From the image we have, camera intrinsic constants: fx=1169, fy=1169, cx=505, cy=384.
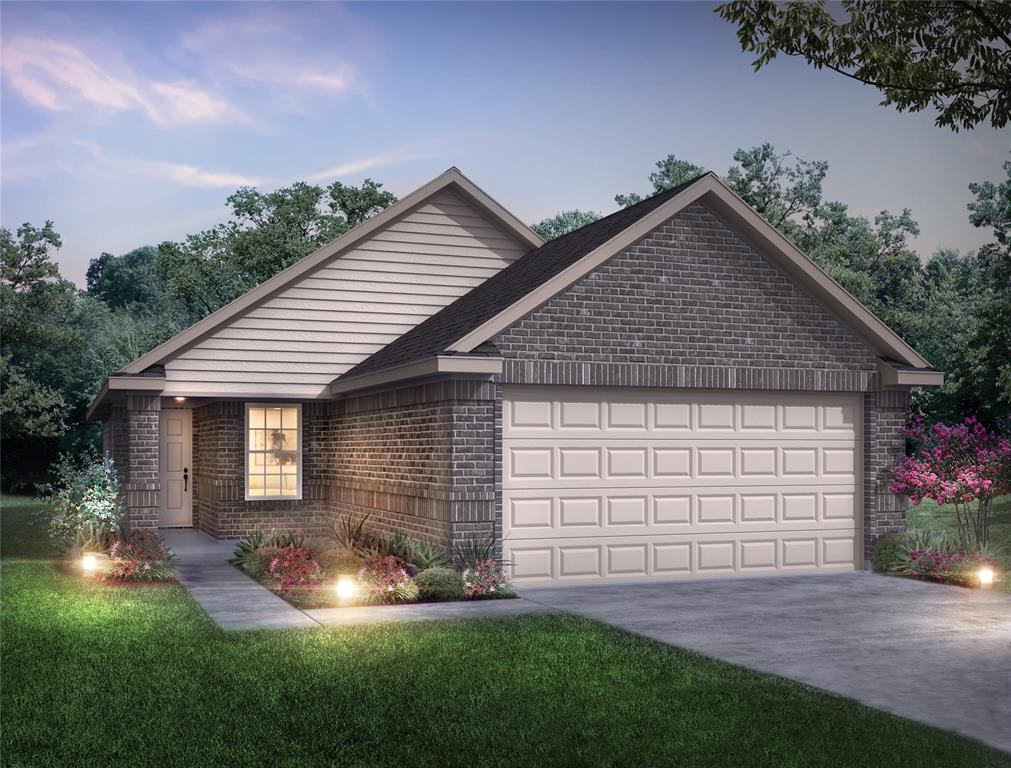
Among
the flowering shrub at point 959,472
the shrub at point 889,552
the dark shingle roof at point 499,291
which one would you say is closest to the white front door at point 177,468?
the dark shingle roof at point 499,291

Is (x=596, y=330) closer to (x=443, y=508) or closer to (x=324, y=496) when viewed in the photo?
(x=443, y=508)

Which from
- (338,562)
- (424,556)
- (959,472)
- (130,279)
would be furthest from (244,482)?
(130,279)

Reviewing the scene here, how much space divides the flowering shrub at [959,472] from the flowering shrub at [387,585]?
8.23 m

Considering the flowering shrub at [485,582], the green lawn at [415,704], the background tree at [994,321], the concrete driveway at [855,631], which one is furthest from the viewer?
the background tree at [994,321]

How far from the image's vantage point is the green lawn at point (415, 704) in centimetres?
771

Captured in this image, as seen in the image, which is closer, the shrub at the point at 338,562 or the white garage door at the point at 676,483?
the shrub at the point at 338,562

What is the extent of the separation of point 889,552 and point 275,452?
11.6 metres

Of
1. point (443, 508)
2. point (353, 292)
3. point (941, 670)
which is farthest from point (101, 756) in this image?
point (353, 292)

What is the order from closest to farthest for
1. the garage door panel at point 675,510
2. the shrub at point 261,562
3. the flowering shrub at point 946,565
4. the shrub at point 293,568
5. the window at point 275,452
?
the shrub at point 293,568 → the garage door panel at point 675,510 → the flowering shrub at point 946,565 → the shrub at point 261,562 → the window at point 275,452

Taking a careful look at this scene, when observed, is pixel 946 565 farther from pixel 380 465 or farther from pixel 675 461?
pixel 380 465

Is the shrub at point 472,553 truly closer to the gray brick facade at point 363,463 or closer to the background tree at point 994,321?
the gray brick facade at point 363,463

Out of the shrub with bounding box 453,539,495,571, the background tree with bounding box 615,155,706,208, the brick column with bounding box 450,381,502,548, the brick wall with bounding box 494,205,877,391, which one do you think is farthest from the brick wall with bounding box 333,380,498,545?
the background tree with bounding box 615,155,706,208

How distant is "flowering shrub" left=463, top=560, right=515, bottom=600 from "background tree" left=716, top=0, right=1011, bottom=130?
23.8ft

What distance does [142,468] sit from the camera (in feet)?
64.2
